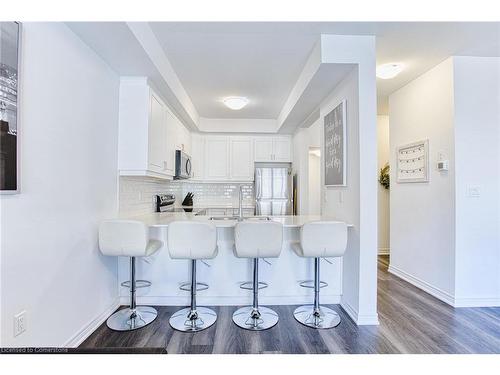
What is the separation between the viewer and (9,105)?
139cm

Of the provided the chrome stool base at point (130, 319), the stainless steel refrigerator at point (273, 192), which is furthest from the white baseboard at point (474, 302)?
the chrome stool base at point (130, 319)

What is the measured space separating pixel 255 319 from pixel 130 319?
108 centimetres

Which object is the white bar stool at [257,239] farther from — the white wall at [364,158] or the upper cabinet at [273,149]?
the upper cabinet at [273,149]

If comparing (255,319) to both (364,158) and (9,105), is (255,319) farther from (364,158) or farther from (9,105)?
(9,105)

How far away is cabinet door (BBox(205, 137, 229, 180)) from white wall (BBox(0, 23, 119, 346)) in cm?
289

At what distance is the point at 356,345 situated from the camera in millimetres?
2033

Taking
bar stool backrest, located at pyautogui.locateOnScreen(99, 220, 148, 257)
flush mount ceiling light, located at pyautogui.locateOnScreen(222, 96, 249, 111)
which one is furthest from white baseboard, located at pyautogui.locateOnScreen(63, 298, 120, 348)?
flush mount ceiling light, located at pyautogui.locateOnScreen(222, 96, 249, 111)

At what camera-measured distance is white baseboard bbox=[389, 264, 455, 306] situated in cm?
283

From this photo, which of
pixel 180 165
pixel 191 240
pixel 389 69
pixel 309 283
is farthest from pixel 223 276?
pixel 389 69

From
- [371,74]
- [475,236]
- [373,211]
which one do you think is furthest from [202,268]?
[475,236]

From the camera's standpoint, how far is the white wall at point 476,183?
276 centimetres

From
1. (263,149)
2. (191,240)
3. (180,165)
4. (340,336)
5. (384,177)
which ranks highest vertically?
(263,149)

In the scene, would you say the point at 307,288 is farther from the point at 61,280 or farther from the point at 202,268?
the point at 61,280

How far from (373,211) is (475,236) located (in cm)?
132
